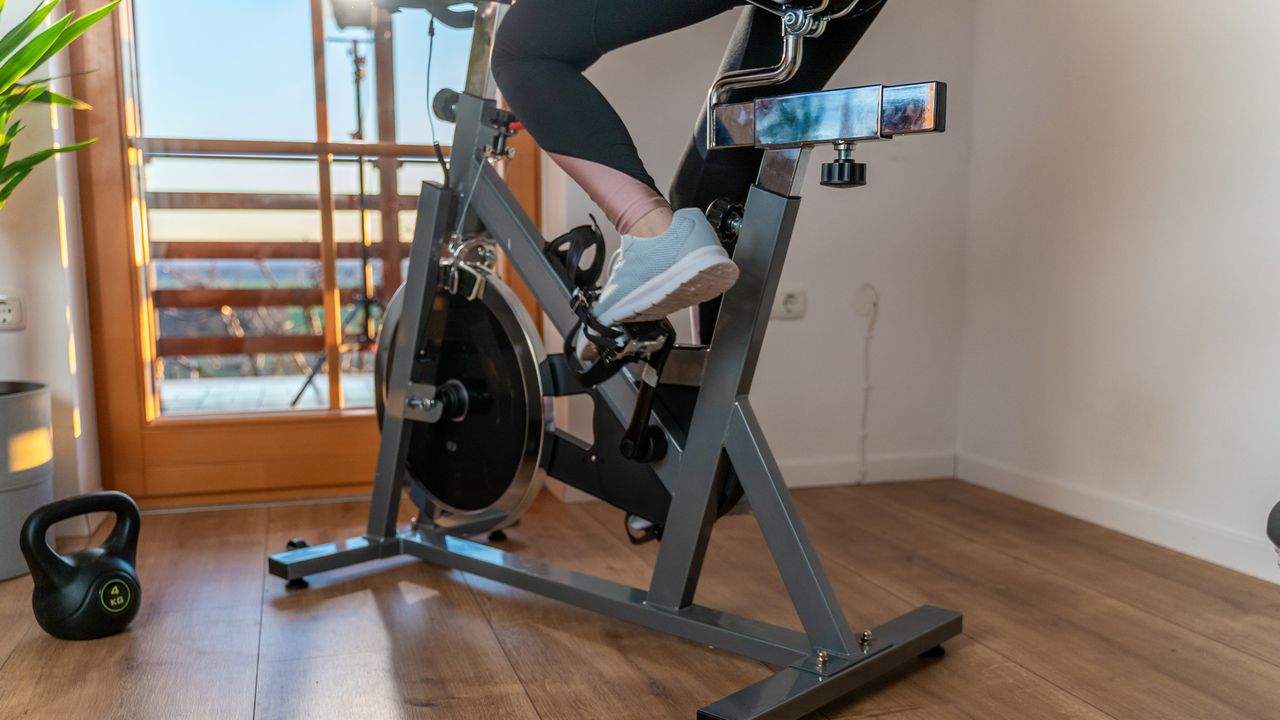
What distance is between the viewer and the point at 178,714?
1256 mm

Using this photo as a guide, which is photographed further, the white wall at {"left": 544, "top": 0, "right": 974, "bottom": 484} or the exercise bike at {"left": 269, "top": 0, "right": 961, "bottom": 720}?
the white wall at {"left": 544, "top": 0, "right": 974, "bottom": 484}

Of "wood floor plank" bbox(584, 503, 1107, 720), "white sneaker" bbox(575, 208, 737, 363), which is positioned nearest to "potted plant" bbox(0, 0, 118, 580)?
"white sneaker" bbox(575, 208, 737, 363)

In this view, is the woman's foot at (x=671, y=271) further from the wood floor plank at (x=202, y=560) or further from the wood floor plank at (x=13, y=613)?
the wood floor plank at (x=13, y=613)

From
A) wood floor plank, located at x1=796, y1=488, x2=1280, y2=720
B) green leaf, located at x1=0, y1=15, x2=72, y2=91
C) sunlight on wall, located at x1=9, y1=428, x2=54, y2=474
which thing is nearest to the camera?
wood floor plank, located at x1=796, y1=488, x2=1280, y2=720

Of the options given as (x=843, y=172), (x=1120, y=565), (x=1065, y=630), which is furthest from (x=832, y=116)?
(x=1120, y=565)

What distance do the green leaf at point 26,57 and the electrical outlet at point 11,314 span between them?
50 centimetres

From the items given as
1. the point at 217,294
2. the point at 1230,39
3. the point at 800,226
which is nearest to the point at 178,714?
the point at 217,294

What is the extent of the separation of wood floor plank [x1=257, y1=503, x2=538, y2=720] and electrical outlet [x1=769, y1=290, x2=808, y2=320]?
112 cm

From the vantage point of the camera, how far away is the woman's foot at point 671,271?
1174mm

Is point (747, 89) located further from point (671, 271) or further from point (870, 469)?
point (870, 469)

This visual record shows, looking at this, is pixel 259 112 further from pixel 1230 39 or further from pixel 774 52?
pixel 1230 39

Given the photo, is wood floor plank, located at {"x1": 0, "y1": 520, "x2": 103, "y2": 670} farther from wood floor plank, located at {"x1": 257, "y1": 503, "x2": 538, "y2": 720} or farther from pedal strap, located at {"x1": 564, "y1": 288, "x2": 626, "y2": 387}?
pedal strap, located at {"x1": 564, "y1": 288, "x2": 626, "y2": 387}

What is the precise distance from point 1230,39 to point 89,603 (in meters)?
2.22

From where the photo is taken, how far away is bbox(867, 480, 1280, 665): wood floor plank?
1594 mm
